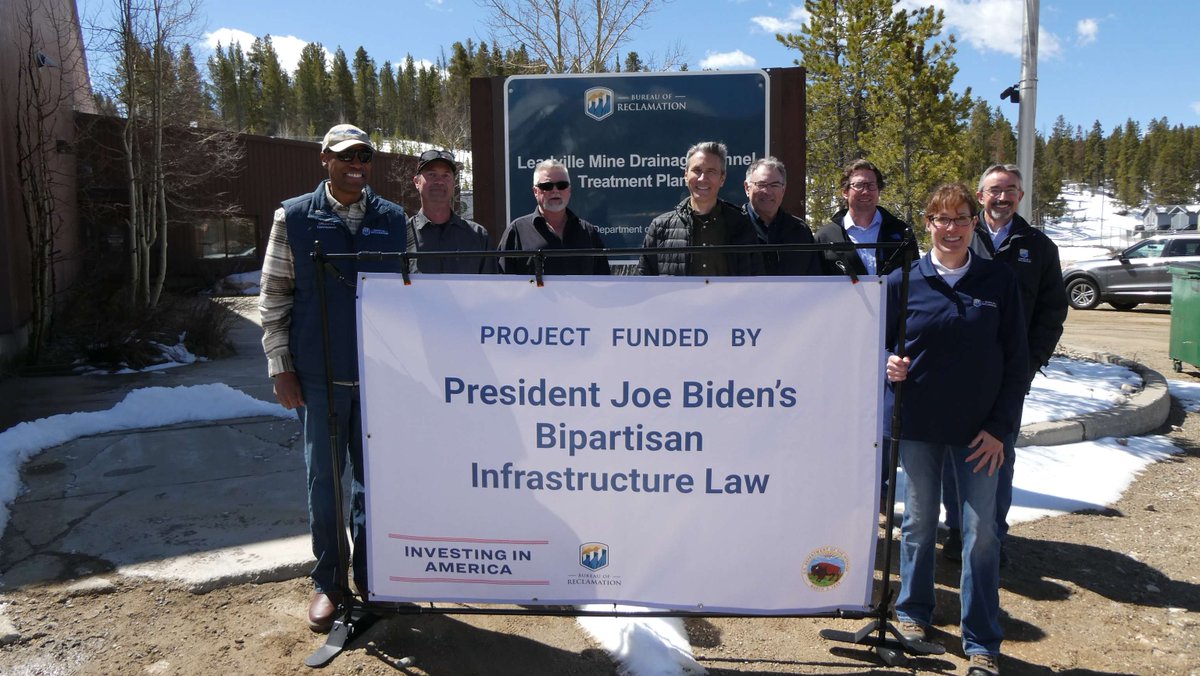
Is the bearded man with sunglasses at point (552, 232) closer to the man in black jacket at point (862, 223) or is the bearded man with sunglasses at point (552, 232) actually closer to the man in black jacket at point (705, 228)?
the man in black jacket at point (705, 228)

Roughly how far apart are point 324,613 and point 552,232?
1.95 meters

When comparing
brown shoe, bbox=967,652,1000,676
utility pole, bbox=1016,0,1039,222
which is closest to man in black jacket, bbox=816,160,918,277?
brown shoe, bbox=967,652,1000,676

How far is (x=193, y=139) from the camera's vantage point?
1773cm

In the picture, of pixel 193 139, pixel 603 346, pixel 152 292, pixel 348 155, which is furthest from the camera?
pixel 193 139

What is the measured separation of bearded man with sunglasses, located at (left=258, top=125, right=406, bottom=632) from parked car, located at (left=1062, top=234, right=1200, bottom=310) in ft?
58.0

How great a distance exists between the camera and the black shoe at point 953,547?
3.98 m

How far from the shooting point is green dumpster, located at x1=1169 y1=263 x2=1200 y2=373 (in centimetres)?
877

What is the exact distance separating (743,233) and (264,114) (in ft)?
381

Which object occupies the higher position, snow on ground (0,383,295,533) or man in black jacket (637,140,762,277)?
man in black jacket (637,140,762,277)

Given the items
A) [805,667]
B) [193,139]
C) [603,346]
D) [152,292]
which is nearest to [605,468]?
[603,346]

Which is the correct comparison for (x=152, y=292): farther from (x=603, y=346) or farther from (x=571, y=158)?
(x=603, y=346)

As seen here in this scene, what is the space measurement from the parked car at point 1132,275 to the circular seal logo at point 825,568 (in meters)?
17.0

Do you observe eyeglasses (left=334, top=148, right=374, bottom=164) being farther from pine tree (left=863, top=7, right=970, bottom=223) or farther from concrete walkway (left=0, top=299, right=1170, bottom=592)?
pine tree (left=863, top=7, right=970, bottom=223)

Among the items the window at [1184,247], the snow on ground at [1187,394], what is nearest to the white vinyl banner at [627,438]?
the snow on ground at [1187,394]
